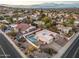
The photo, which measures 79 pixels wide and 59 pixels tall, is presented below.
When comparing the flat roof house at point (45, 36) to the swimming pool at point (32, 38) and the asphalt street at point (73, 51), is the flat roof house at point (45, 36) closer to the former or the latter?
the swimming pool at point (32, 38)

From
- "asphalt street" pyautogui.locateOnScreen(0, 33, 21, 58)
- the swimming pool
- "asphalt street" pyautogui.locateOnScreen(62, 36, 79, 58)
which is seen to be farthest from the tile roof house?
"asphalt street" pyautogui.locateOnScreen(62, 36, 79, 58)

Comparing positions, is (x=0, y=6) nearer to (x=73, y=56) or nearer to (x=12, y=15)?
(x=12, y=15)

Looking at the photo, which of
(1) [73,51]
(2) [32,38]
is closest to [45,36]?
(2) [32,38]

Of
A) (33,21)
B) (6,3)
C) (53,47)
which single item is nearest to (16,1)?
(6,3)

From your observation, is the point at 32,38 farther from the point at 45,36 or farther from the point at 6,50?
the point at 6,50

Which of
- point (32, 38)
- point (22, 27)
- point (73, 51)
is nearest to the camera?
point (73, 51)

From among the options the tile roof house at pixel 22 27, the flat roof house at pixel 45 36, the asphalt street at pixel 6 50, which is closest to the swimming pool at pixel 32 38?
the flat roof house at pixel 45 36
